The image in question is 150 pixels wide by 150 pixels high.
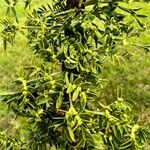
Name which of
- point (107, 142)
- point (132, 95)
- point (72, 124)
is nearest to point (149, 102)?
point (132, 95)

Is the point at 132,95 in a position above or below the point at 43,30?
below

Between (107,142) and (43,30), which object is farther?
(107,142)

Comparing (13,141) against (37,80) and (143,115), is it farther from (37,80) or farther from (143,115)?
(143,115)

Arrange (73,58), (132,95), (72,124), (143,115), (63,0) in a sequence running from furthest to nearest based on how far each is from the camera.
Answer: (132,95) < (143,115) < (63,0) < (73,58) < (72,124)

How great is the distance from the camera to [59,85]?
5508mm

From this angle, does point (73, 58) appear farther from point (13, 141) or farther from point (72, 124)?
point (13, 141)

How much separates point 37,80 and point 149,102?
7339mm

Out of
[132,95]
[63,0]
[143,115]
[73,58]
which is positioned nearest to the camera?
[73,58]

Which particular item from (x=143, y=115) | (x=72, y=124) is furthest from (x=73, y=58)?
(x=143, y=115)

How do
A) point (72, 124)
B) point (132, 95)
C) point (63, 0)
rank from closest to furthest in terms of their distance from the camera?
point (72, 124)
point (63, 0)
point (132, 95)

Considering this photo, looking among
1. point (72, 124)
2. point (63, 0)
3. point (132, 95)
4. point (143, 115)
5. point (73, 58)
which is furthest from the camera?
point (132, 95)

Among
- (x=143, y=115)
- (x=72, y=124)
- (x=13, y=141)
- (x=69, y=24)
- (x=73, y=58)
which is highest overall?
(x=69, y=24)

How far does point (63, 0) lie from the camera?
6035 mm

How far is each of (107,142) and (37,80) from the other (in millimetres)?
1235
